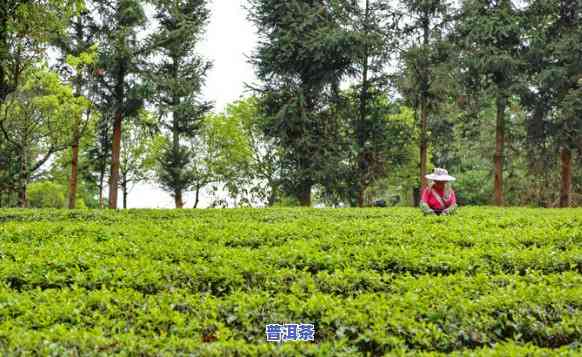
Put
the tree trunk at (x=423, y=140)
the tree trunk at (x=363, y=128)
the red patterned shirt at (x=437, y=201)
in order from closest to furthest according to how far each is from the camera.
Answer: the red patterned shirt at (x=437, y=201) < the tree trunk at (x=423, y=140) < the tree trunk at (x=363, y=128)

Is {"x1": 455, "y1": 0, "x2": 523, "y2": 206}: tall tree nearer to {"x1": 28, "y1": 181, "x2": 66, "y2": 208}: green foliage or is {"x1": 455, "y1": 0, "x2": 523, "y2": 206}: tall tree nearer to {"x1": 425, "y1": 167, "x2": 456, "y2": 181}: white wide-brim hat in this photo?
{"x1": 425, "y1": 167, "x2": 456, "y2": 181}: white wide-brim hat

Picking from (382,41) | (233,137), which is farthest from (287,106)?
(233,137)

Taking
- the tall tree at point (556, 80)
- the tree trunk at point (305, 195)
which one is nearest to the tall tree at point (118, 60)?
the tree trunk at point (305, 195)

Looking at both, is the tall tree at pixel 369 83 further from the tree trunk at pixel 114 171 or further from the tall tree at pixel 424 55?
the tree trunk at pixel 114 171

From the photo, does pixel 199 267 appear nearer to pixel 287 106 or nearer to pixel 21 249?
pixel 21 249

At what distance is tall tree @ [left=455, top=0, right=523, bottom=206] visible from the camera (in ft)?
64.4

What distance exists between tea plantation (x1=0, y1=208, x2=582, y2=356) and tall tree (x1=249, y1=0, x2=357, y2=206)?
14.1 m

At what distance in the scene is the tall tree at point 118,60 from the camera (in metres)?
18.6

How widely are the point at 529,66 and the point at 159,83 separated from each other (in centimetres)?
1447

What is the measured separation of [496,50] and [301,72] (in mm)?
8062

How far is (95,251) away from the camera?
21.4ft

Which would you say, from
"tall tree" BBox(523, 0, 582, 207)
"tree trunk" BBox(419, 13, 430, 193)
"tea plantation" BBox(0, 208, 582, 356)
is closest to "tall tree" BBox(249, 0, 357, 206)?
"tree trunk" BBox(419, 13, 430, 193)

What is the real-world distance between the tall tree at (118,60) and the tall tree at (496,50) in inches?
503

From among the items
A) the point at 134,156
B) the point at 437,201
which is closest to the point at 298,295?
the point at 437,201
